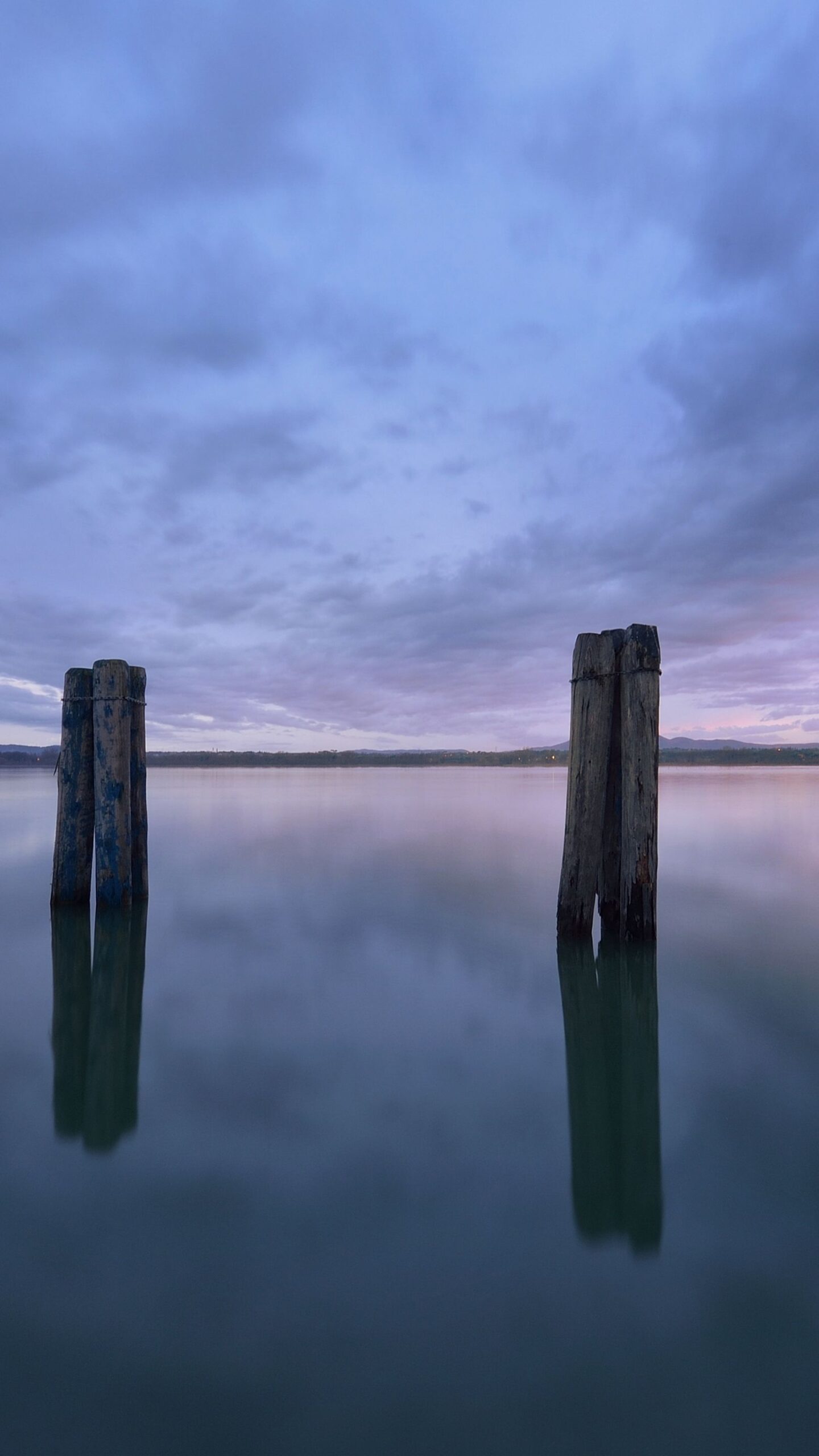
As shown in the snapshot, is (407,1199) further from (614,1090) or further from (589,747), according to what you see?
(589,747)

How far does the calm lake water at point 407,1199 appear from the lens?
2.00m

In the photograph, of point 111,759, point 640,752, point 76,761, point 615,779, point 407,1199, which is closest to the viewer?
point 407,1199

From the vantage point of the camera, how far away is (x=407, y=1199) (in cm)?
293

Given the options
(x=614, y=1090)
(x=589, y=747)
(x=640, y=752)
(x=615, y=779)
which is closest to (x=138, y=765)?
→ (x=589, y=747)

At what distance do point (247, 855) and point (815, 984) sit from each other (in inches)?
389

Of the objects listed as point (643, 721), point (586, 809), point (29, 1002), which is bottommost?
point (29, 1002)

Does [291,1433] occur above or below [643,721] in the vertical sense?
below

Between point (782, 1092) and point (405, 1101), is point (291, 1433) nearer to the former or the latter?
point (405, 1101)

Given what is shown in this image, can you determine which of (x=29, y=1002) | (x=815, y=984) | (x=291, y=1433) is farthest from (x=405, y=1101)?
(x=815, y=984)

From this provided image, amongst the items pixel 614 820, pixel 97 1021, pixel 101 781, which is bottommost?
pixel 97 1021

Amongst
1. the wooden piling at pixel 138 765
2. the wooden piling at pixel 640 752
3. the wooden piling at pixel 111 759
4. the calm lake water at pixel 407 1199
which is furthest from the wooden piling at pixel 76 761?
the wooden piling at pixel 640 752

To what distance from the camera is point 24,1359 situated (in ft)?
7.03

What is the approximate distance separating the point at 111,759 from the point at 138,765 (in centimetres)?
73

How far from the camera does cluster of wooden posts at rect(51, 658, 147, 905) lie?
741cm
